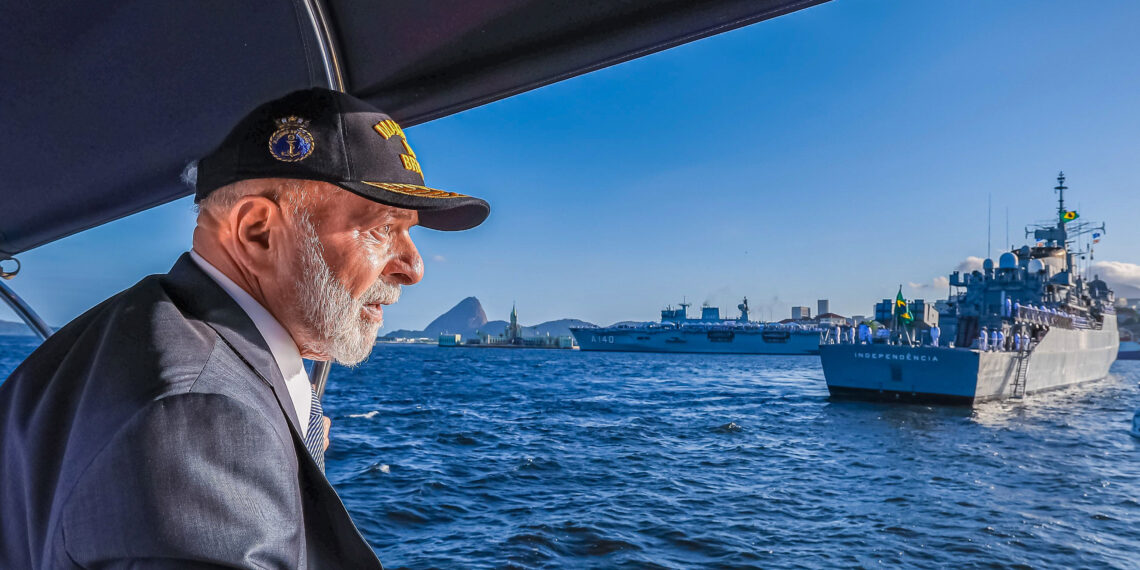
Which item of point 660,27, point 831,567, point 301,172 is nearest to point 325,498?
point 301,172

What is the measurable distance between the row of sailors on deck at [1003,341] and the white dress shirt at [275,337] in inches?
1070

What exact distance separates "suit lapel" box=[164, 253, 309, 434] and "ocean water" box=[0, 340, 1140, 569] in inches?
101

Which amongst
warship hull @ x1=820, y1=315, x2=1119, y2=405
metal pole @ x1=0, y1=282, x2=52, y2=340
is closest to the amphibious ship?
warship hull @ x1=820, y1=315, x2=1119, y2=405

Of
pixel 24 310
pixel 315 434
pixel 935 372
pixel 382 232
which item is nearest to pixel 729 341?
pixel 935 372

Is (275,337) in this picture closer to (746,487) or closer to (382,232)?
(382,232)

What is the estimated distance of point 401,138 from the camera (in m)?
1.14

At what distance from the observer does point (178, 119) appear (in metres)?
2.14

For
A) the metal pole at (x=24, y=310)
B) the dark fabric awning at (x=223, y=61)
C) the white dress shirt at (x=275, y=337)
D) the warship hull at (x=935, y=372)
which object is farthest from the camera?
the warship hull at (x=935, y=372)

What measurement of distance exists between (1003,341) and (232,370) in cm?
3092

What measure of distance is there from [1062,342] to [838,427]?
19.0 meters

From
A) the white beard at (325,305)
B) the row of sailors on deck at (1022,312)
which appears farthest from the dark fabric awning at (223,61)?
the row of sailors on deck at (1022,312)

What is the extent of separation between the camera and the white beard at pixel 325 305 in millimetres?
1022

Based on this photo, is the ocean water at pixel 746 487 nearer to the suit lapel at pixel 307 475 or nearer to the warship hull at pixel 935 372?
the warship hull at pixel 935 372

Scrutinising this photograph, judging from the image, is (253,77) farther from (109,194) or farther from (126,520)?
(126,520)
